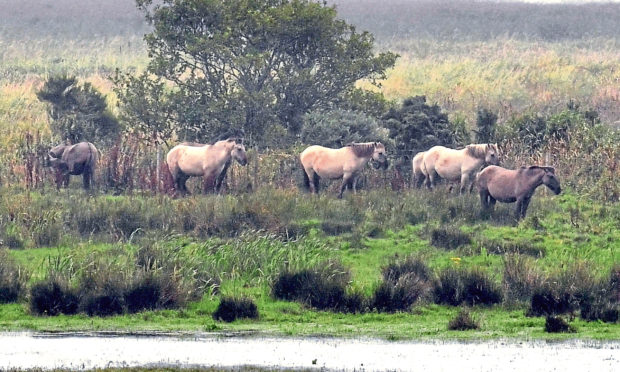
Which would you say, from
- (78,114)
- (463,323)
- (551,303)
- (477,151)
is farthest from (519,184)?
(78,114)

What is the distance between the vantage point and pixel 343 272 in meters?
20.3

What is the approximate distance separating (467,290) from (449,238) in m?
4.90

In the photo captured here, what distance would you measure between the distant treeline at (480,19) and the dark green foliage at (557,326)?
5465cm

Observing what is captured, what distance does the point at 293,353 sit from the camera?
54.3 feet

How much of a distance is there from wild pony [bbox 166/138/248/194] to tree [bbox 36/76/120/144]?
579 centimetres

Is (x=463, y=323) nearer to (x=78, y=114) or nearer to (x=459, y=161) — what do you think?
(x=459, y=161)

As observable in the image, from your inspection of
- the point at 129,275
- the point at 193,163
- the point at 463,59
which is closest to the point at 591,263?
the point at 129,275

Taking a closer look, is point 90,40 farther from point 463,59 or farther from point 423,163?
point 423,163

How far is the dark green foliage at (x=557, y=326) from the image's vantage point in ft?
58.9

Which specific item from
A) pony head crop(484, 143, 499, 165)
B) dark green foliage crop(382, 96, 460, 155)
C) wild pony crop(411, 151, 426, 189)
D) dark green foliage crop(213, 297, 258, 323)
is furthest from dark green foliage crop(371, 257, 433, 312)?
dark green foliage crop(382, 96, 460, 155)

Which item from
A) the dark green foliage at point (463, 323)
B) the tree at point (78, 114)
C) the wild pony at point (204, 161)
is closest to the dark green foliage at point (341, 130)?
the wild pony at point (204, 161)

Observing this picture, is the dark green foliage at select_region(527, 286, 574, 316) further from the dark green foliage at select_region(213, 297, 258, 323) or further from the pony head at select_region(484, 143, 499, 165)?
the pony head at select_region(484, 143, 499, 165)

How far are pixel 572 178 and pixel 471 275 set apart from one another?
465 inches

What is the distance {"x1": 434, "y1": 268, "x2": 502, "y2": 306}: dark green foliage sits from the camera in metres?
20.1
